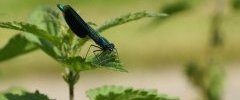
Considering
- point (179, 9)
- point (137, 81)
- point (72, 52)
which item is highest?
point (137, 81)

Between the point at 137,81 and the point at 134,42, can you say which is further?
the point at 134,42

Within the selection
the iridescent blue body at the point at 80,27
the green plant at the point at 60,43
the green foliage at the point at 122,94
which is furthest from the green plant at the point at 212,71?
the iridescent blue body at the point at 80,27

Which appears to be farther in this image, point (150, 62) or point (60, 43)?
point (150, 62)

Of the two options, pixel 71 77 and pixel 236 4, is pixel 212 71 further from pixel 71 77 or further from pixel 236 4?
pixel 71 77

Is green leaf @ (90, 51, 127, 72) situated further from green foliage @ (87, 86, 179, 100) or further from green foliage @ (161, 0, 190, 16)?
green foliage @ (161, 0, 190, 16)

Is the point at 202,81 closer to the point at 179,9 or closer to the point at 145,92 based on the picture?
the point at 179,9

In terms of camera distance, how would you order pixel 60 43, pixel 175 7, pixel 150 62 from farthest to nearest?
1. pixel 150 62
2. pixel 175 7
3. pixel 60 43

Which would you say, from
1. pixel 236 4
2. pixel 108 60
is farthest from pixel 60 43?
pixel 236 4

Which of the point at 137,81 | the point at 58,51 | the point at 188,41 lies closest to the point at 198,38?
the point at 188,41
